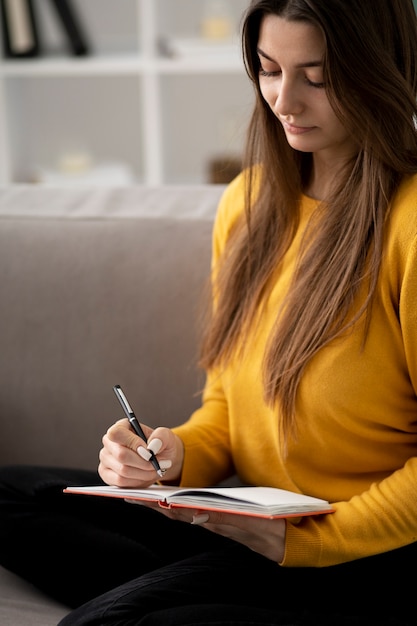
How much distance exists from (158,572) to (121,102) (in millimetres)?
2864

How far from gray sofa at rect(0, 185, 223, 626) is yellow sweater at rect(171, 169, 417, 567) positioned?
24 cm

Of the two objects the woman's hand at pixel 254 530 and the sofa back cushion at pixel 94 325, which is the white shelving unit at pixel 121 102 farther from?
the woman's hand at pixel 254 530

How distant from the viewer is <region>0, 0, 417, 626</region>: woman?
1.13 metres

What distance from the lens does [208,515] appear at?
111 cm

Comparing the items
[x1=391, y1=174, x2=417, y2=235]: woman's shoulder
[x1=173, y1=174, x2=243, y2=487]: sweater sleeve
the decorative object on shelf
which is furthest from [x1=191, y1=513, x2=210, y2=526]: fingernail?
the decorative object on shelf

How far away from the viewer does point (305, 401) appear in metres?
1.24

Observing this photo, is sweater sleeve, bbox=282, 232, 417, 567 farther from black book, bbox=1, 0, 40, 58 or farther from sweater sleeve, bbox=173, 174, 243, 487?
black book, bbox=1, 0, 40, 58

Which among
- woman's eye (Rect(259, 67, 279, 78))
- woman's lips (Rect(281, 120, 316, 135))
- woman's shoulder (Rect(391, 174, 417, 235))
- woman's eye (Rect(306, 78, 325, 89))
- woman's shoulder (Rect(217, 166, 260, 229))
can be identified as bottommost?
woman's shoulder (Rect(217, 166, 260, 229))

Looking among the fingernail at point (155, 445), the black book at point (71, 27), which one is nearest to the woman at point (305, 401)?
the fingernail at point (155, 445)

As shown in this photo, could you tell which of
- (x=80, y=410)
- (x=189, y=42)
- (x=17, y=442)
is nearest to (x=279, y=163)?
(x=80, y=410)

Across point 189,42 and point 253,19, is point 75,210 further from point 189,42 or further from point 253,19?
point 189,42

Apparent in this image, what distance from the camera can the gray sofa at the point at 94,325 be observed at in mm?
1575

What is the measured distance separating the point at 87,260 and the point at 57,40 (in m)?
2.42

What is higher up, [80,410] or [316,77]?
[316,77]
